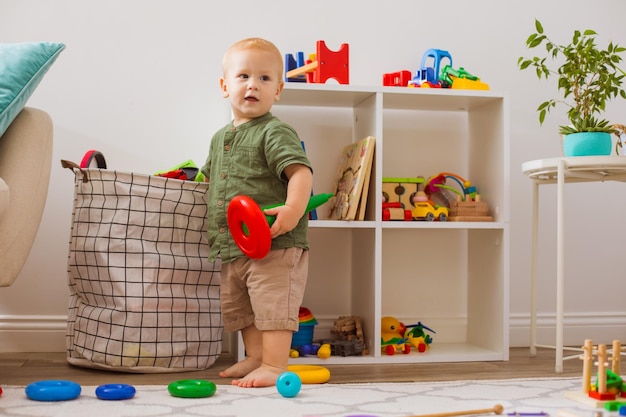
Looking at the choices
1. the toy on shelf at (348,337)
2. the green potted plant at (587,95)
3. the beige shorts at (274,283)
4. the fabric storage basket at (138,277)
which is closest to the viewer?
the beige shorts at (274,283)

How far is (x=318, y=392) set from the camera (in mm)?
1636

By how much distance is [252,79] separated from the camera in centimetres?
182

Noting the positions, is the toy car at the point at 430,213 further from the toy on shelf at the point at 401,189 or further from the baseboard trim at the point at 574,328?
the baseboard trim at the point at 574,328

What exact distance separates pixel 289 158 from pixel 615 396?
86cm

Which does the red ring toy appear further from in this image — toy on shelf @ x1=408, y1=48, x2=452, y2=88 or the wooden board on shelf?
toy on shelf @ x1=408, y1=48, x2=452, y2=88

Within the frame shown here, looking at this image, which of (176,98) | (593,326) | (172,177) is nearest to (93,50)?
(176,98)

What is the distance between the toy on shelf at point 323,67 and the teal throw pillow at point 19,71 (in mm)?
665

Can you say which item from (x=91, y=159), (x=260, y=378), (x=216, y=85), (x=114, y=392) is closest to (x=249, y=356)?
(x=260, y=378)

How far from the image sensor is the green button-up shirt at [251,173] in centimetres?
178

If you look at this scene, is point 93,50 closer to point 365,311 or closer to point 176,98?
point 176,98

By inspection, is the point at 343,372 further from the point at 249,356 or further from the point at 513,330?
the point at 513,330

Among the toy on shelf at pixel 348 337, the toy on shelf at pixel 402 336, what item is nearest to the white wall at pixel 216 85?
the toy on shelf at pixel 402 336

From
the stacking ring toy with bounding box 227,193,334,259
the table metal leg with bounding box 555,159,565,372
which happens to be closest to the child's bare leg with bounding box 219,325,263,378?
the stacking ring toy with bounding box 227,193,334,259

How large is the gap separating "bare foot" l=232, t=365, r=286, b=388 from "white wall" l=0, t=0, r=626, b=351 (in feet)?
2.60
